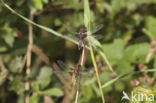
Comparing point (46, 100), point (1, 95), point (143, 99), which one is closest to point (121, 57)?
point (46, 100)

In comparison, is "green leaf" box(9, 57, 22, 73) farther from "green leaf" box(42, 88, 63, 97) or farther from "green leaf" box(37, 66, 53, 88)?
"green leaf" box(42, 88, 63, 97)

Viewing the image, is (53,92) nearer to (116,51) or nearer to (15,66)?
(15,66)

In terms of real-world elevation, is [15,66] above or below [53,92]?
above

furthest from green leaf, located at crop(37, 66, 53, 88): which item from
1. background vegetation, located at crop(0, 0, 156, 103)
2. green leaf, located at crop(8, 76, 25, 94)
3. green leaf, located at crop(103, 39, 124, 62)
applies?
green leaf, located at crop(103, 39, 124, 62)

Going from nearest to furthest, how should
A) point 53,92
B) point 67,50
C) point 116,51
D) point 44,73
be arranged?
point 53,92 → point 44,73 → point 116,51 → point 67,50

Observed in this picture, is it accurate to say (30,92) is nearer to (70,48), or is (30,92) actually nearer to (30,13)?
(30,13)

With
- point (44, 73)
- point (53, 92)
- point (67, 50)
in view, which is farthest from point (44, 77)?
point (67, 50)

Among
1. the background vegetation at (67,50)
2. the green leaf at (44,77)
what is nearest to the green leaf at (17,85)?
the background vegetation at (67,50)

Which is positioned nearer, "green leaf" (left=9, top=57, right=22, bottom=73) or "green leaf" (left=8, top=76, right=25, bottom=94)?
"green leaf" (left=8, top=76, right=25, bottom=94)
